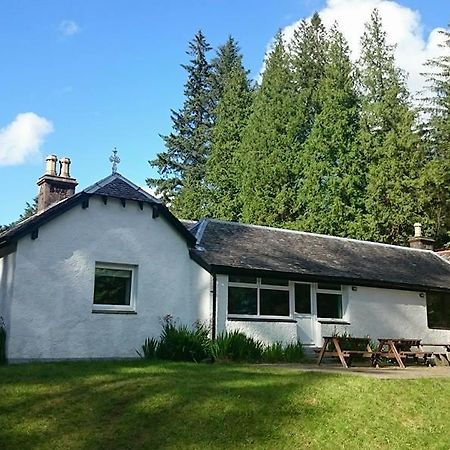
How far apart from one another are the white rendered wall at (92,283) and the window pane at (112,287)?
335mm

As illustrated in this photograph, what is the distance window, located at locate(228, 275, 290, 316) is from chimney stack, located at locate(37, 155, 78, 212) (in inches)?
247

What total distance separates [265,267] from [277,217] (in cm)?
1746

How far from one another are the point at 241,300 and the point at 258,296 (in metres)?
0.64

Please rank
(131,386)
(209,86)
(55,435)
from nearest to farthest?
(55,435) → (131,386) → (209,86)

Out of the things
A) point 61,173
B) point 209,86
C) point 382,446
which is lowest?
point 382,446

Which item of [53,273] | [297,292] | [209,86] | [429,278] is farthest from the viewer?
[209,86]

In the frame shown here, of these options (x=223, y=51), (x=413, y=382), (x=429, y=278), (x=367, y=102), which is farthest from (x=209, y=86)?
(x=413, y=382)

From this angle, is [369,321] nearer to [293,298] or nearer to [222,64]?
[293,298]

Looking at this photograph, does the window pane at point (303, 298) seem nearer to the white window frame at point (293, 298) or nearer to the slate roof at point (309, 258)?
the white window frame at point (293, 298)

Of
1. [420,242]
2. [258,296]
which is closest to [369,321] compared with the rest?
[258,296]

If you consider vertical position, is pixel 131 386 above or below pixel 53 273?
below

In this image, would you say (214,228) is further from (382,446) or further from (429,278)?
(382,446)

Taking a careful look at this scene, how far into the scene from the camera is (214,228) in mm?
20953

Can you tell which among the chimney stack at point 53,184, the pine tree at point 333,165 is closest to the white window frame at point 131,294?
the chimney stack at point 53,184
